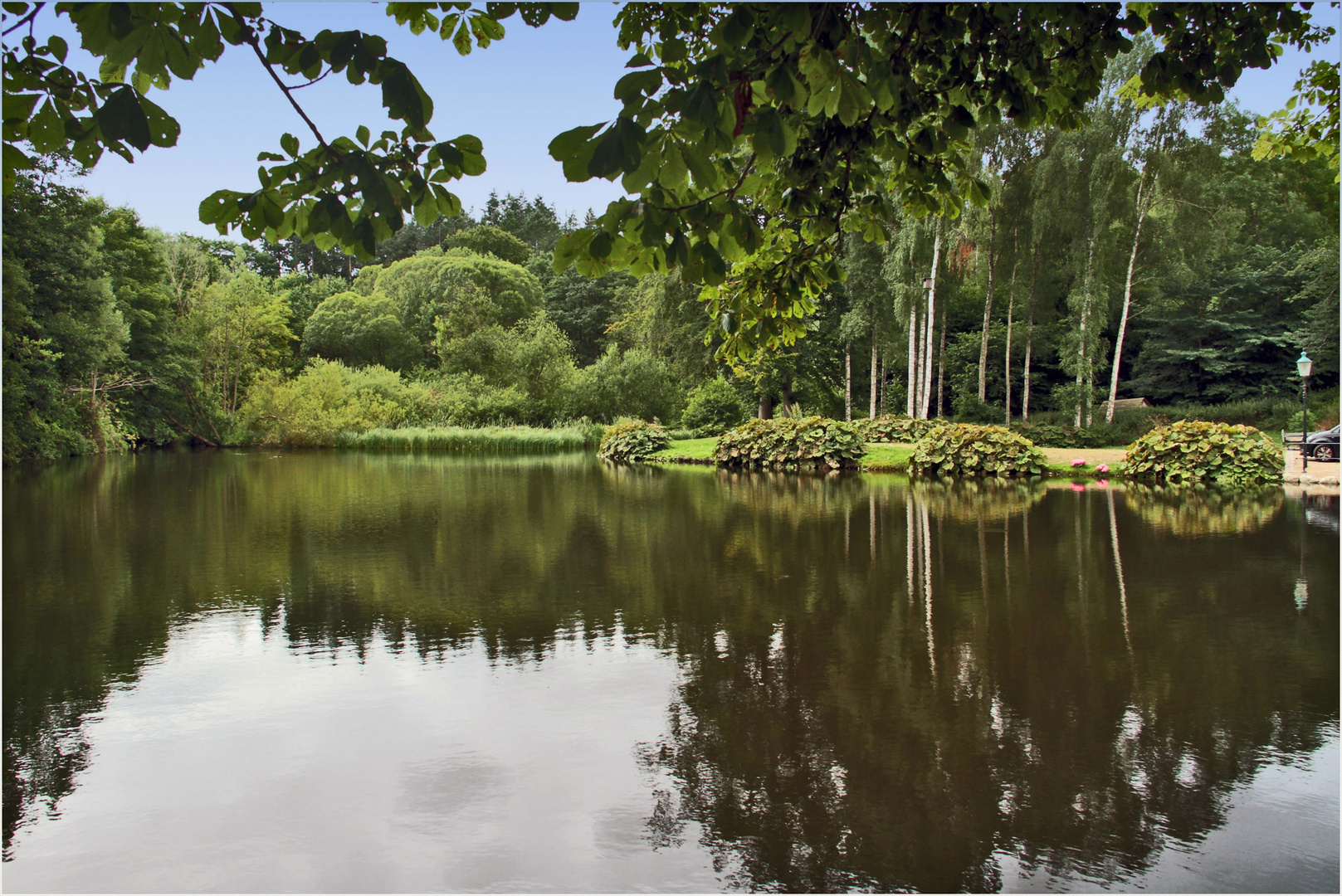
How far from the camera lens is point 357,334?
4509cm

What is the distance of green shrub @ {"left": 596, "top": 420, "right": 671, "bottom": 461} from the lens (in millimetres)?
25281

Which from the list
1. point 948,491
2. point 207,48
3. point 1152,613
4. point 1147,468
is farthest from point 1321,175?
point 207,48

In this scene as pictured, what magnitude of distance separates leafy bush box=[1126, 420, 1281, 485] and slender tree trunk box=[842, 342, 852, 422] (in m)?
13.7

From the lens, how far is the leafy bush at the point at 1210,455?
1440 centimetres

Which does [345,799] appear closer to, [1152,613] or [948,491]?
[1152,613]

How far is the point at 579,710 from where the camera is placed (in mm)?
3947

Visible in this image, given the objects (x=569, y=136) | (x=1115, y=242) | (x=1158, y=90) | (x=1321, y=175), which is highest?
(x=1321, y=175)

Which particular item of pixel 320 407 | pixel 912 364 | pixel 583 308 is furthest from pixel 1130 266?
pixel 583 308

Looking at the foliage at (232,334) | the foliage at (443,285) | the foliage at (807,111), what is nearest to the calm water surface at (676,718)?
the foliage at (807,111)

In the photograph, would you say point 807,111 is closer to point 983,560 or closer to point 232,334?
point 983,560

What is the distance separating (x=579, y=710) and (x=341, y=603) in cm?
296

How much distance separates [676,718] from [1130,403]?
3304 cm

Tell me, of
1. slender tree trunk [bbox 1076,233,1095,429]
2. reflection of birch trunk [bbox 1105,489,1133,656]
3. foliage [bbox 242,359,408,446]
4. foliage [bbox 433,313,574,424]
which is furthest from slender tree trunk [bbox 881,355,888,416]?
foliage [bbox 242,359,408,446]

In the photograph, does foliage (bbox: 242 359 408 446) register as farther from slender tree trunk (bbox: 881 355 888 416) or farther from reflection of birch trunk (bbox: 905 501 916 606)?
reflection of birch trunk (bbox: 905 501 916 606)
